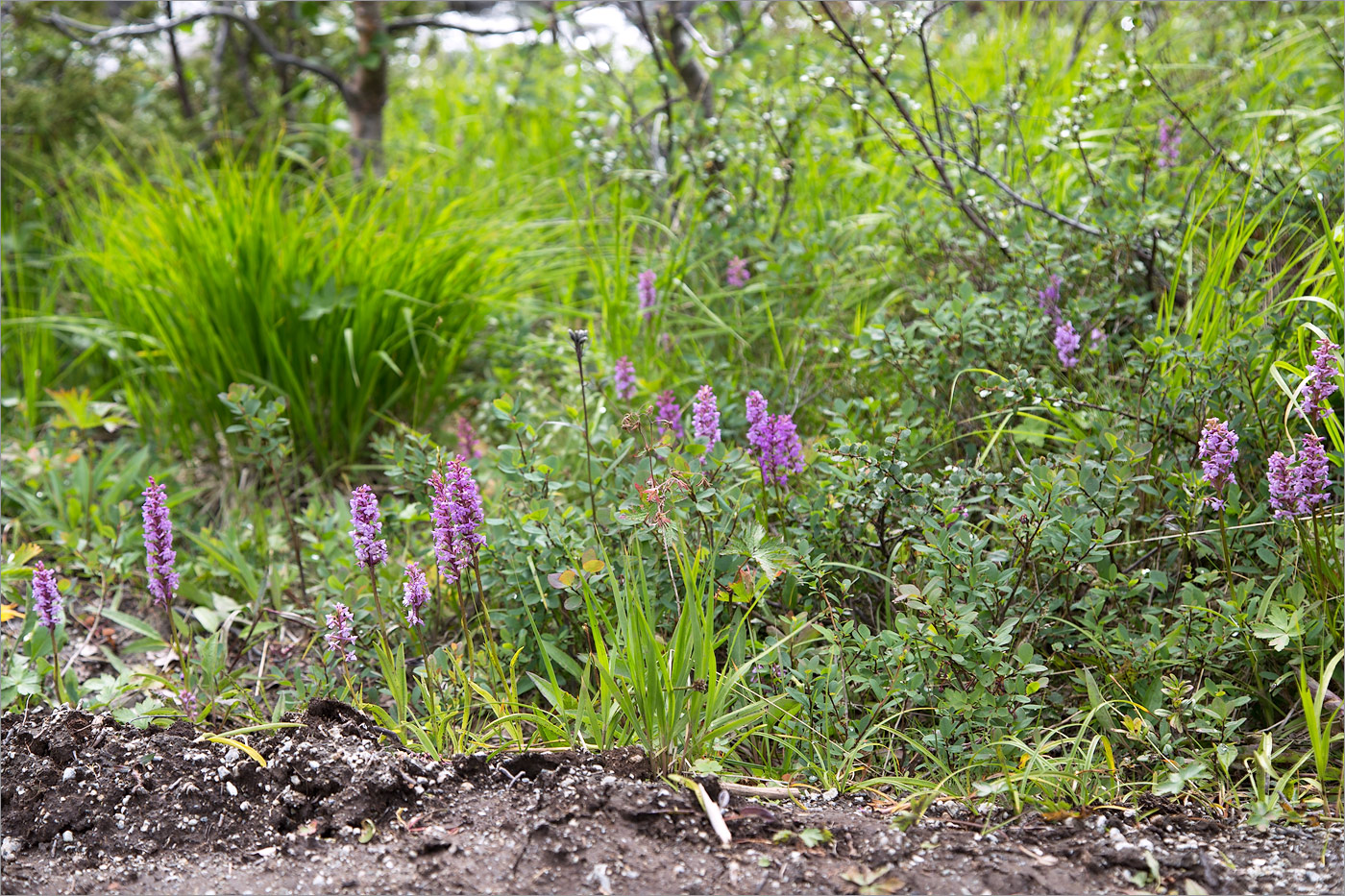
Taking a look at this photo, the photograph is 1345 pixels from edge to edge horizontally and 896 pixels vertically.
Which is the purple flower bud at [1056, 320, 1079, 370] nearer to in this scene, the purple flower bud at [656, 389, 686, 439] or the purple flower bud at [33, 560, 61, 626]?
the purple flower bud at [656, 389, 686, 439]

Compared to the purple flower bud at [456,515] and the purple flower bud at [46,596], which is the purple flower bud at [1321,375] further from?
the purple flower bud at [46,596]

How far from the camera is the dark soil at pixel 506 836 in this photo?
57.5 inches

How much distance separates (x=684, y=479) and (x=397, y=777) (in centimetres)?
73

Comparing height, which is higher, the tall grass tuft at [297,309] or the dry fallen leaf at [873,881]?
the tall grass tuft at [297,309]

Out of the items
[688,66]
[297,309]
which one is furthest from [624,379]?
[688,66]

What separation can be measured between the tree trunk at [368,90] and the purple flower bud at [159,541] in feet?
7.84

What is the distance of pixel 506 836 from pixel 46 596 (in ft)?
3.58

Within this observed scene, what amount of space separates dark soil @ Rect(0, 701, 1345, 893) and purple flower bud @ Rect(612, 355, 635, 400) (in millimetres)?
1107

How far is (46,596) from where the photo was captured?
1.97m

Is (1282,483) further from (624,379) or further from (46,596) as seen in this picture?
(46,596)

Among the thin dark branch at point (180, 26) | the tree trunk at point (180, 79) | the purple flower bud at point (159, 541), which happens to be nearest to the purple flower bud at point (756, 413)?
the purple flower bud at point (159, 541)

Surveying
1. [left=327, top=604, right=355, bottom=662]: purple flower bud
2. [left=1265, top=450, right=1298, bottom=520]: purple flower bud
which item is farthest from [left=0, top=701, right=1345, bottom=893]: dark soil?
[left=1265, top=450, right=1298, bottom=520]: purple flower bud

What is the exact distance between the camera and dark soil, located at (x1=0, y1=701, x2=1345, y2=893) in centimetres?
146

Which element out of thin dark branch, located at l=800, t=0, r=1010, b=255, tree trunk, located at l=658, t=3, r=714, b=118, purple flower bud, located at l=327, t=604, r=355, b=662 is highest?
tree trunk, located at l=658, t=3, r=714, b=118
